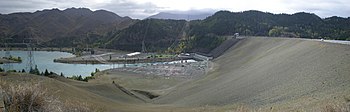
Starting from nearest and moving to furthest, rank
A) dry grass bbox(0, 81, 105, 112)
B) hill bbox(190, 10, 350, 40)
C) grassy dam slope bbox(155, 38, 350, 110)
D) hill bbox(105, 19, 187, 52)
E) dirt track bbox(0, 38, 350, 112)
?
1. dry grass bbox(0, 81, 105, 112)
2. dirt track bbox(0, 38, 350, 112)
3. grassy dam slope bbox(155, 38, 350, 110)
4. hill bbox(190, 10, 350, 40)
5. hill bbox(105, 19, 187, 52)

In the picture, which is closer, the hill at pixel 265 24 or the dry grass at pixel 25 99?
the dry grass at pixel 25 99

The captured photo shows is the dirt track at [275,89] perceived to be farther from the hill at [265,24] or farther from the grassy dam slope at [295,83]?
the hill at [265,24]

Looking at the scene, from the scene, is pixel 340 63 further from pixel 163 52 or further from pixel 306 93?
pixel 163 52

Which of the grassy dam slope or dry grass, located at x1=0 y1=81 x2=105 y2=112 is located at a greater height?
dry grass, located at x1=0 y1=81 x2=105 y2=112

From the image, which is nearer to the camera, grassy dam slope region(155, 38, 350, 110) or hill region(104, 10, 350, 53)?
grassy dam slope region(155, 38, 350, 110)

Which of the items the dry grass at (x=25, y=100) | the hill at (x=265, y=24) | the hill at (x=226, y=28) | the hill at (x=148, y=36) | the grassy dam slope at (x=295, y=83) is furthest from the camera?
the hill at (x=148, y=36)

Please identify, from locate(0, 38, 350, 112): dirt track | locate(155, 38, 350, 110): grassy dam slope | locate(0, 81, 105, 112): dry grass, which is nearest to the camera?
locate(0, 81, 105, 112): dry grass

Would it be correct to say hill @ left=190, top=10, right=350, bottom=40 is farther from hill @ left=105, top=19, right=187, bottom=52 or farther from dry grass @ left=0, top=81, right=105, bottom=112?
dry grass @ left=0, top=81, right=105, bottom=112

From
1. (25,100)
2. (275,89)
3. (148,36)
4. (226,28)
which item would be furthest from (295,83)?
(148,36)

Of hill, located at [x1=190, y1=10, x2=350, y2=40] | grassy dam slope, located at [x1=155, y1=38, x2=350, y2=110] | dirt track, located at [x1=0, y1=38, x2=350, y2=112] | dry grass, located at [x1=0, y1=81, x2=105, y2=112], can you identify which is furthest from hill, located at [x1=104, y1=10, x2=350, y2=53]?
dry grass, located at [x1=0, y1=81, x2=105, y2=112]

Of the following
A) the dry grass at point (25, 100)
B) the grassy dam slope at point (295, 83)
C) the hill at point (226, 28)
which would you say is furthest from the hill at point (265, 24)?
the dry grass at point (25, 100)

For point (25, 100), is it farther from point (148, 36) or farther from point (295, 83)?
point (148, 36)
